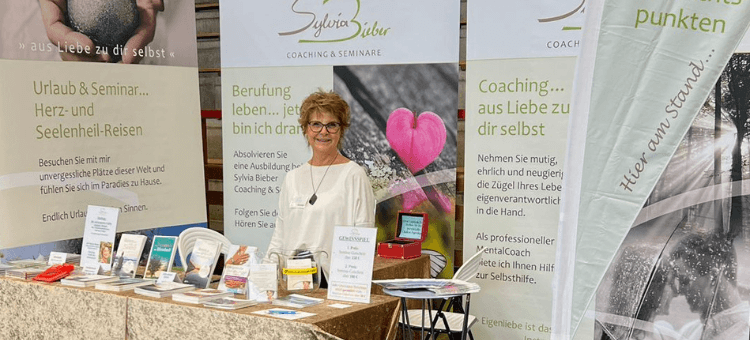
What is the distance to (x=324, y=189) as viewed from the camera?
4.02m

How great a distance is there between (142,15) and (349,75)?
4.17ft

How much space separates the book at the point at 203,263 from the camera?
3289 mm

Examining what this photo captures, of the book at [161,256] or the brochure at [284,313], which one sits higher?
the book at [161,256]

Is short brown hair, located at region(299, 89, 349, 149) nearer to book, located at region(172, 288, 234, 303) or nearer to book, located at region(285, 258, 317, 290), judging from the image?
book, located at region(285, 258, 317, 290)

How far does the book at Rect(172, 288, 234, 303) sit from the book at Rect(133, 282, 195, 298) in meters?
0.06

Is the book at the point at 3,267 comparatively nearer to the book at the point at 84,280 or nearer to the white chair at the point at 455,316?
the book at the point at 84,280

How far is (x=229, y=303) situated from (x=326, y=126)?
1261 millimetres

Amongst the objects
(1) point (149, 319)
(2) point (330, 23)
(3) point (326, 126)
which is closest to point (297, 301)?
(1) point (149, 319)

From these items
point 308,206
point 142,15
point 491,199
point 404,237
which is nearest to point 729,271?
point 491,199

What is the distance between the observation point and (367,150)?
192 inches

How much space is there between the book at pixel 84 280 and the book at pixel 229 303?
616mm

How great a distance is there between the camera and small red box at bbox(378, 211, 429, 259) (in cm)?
430

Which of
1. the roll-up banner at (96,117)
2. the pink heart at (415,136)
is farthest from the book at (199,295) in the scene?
the pink heart at (415,136)

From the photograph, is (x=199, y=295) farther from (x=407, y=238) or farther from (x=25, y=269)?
(x=407, y=238)
